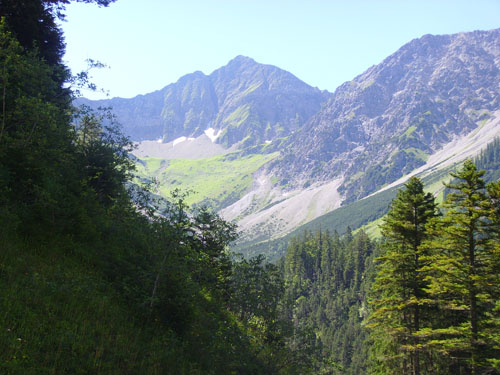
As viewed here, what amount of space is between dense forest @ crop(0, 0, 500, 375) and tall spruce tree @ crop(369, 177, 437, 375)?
101mm

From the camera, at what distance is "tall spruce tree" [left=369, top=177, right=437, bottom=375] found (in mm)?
23125

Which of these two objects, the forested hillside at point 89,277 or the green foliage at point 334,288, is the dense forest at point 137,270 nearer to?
the forested hillside at point 89,277

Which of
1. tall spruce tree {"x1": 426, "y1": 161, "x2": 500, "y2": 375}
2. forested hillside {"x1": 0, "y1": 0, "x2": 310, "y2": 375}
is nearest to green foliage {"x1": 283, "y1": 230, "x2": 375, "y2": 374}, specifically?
tall spruce tree {"x1": 426, "y1": 161, "x2": 500, "y2": 375}

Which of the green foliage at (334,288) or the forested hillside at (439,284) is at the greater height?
the forested hillside at (439,284)

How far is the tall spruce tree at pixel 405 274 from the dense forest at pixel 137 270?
0.33 feet

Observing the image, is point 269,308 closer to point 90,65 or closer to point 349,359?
point 90,65

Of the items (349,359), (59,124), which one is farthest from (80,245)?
(349,359)

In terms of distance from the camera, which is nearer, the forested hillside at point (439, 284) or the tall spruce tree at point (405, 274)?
the forested hillside at point (439, 284)

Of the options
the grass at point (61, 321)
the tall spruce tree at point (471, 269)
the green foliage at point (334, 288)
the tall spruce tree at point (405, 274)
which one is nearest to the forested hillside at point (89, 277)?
the grass at point (61, 321)

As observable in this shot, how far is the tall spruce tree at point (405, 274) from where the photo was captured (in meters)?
23.1

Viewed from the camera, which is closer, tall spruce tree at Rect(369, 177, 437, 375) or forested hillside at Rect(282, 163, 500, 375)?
forested hillside at Rect(282, 163, 500, 375)

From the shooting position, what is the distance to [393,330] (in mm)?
23312

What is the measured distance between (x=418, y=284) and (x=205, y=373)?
1754cm

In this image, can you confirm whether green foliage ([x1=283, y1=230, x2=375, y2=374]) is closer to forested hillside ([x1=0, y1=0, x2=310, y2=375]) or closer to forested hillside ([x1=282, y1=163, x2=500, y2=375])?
forested hillside ([x1=282, y1=163, x2=500, y2=375])
